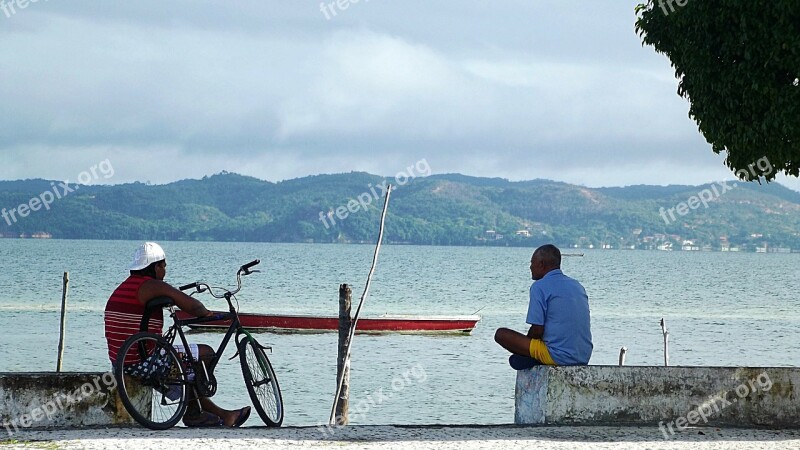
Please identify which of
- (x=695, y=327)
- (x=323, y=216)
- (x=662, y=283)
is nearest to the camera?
(x=695, y=327)

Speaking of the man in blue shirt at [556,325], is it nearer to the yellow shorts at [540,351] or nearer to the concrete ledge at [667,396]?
the yellow shorts at [540,351]

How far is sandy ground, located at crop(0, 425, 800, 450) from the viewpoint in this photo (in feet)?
24.8

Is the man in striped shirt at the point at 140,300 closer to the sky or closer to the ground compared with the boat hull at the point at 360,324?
closer to the sky

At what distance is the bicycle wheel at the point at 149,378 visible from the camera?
8.12 meters

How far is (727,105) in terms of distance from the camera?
34.0 feet

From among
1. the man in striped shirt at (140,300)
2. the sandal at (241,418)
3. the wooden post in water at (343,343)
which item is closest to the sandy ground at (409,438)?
the sandal at (241,418)

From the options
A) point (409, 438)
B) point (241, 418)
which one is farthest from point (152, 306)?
point (409, 438)

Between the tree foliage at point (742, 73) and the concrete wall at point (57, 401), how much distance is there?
6036mm

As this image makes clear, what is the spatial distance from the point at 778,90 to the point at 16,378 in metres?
6.90

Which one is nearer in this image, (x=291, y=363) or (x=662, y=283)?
(x=291, y=363)

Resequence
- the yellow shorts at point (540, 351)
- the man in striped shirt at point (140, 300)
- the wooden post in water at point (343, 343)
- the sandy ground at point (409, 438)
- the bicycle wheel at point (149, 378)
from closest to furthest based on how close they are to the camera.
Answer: the sandy ground at point (409, 438) < the bicycle wheel at point (149, 378) < the man in striped shirt at point (140, 300) < the yellow shorts at point (540, 351) < the wooden post in water at point (343, 343)

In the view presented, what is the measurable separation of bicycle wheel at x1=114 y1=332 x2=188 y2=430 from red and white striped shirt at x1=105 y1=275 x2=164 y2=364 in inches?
7.0

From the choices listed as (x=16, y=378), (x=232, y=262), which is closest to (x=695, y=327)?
(x=16, y=378)

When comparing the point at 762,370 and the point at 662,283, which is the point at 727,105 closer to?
the point at 762,370
